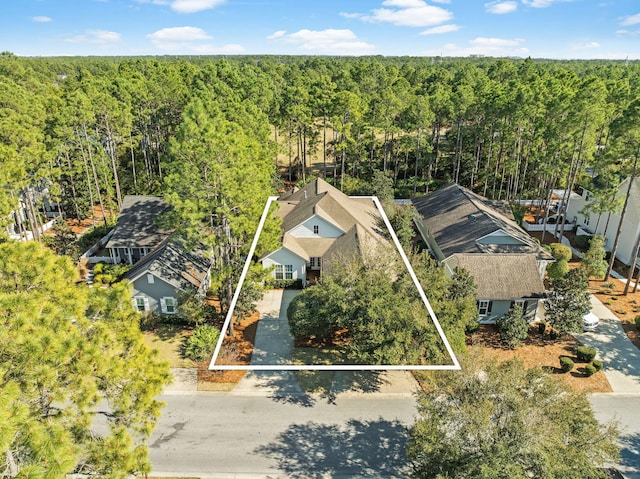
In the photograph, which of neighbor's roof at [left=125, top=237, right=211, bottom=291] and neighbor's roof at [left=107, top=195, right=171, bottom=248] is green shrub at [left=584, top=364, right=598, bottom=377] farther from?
neighbor's roof at [left=107, top=195, right=171, bottom=248]

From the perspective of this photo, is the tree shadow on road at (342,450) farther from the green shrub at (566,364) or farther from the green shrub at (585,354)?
the green shrub at (585,354)

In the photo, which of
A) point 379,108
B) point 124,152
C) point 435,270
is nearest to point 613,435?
point 435,270

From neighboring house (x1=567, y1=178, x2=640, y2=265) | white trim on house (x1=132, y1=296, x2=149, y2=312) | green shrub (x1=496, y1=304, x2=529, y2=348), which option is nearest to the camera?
green shrub (x1=496, y1=304, x2=529, y2=348)

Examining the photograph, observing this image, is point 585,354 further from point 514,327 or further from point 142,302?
point 142,302

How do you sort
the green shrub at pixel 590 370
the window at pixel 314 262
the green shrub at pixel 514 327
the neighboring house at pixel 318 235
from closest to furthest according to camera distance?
the green shrub at pixel 590 370 → the green shrub at pixel 514 327 → the neighboring house at pixel 318 235 → the window at pixel 314 262

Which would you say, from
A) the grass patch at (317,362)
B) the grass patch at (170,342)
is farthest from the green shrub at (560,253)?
the grass patch at (170,342)

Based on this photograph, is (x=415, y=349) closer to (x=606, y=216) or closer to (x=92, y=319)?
(x=92, y=319)

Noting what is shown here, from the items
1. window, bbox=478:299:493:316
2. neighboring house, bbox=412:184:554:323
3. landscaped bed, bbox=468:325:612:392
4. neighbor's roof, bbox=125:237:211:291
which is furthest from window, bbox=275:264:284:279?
window, bbox=478:299:493:316

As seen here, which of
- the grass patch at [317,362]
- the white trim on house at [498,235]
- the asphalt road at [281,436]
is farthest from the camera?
the white trim on house at [498,235]
